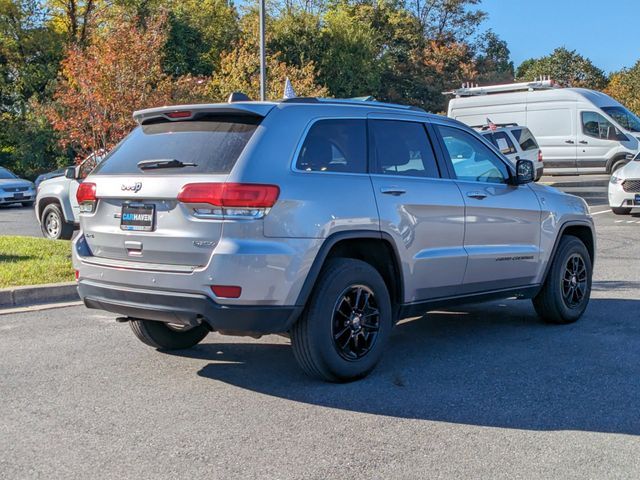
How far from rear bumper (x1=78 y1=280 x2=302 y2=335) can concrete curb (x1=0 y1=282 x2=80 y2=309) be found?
320 cm

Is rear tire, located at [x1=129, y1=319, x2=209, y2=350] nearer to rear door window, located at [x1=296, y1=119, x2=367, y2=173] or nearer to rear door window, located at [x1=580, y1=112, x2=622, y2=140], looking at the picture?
rear door window, located at [x1=296, y1=119, x2=367, y2=173]

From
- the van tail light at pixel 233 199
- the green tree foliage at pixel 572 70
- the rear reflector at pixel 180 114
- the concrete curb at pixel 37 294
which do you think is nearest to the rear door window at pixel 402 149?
the van tail light at pixel 233 199

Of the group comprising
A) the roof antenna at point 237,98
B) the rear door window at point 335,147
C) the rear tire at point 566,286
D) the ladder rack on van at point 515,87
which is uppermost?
the ladder rack on van at point 515,87

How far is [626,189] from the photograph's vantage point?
56.3 ft

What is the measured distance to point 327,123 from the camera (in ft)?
18.7

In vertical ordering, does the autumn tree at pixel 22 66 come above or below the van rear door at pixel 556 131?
above

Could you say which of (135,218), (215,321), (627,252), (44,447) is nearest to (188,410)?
(215,321)

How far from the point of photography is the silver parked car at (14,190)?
78.2ft

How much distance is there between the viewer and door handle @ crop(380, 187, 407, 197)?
5.74 metres

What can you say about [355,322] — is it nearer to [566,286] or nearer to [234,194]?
[234,194]

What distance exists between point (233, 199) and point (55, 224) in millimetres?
10169

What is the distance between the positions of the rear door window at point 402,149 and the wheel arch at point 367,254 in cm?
53

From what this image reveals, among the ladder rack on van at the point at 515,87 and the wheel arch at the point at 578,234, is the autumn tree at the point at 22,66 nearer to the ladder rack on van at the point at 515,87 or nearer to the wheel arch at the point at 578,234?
the ladder rack on van at the point at 515,87

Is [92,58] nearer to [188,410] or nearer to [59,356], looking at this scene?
[59,356]
